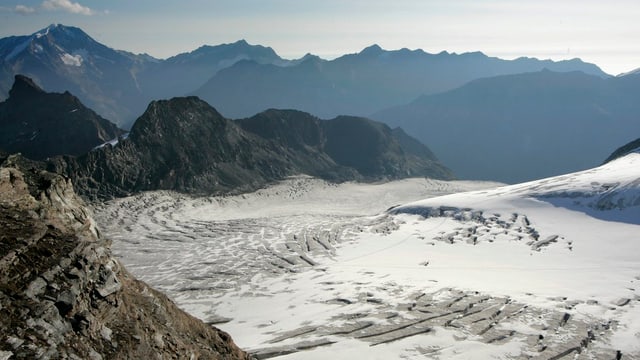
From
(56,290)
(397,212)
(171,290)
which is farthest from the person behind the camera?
(397,212)

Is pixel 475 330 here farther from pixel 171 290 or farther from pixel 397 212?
pixel 397 212

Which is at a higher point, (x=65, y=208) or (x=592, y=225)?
(x=65, y=208)

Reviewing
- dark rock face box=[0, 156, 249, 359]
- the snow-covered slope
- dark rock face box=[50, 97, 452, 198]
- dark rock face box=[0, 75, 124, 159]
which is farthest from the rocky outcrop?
dark rock face box=[0, 156, 249, 359]

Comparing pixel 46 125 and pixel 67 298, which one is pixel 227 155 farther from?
pixel 67 298

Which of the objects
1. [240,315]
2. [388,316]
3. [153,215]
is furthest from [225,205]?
[388,316]

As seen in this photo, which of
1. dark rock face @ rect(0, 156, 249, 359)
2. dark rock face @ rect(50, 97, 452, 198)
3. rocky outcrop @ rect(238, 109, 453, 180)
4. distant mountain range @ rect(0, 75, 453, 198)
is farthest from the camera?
rocky outcrop @ rect(238, 109, 453, 180)

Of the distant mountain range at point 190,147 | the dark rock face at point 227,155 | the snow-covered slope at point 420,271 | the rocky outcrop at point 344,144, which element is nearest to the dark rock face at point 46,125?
the distant mountain range at point 190,147

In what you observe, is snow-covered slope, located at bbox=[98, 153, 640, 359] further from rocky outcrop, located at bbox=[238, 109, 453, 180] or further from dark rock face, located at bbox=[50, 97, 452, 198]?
rocky outcrop, located at bbox=[238, 109, 453, 180]
